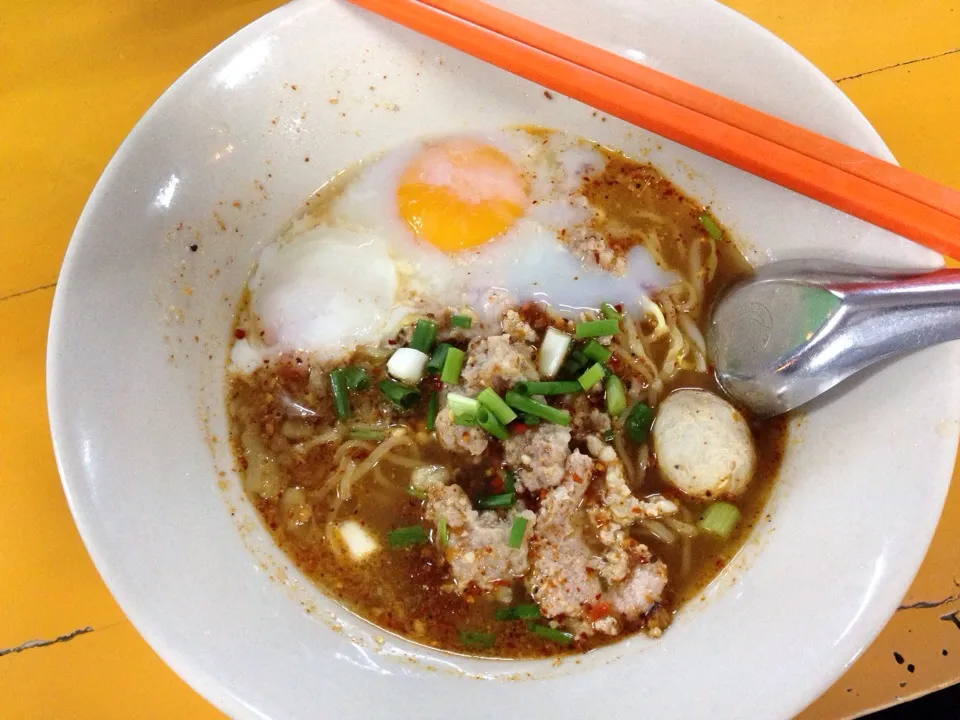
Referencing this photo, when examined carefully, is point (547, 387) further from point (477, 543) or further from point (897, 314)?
point (897, 314)

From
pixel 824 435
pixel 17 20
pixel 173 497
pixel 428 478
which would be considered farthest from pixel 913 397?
pixel 17 20

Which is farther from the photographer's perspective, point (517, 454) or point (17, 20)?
point (17, 20)

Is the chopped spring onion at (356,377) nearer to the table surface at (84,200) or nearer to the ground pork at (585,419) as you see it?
the ground pork at (585,419)

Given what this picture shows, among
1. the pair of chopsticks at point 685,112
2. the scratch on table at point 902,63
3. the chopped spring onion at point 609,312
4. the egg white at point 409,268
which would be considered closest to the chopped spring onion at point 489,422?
the egg white at point 409,268

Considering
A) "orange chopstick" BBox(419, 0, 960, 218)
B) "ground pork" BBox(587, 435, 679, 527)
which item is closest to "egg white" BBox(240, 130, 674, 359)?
"orange chopstick" BBox(419, 0, 960, 218)

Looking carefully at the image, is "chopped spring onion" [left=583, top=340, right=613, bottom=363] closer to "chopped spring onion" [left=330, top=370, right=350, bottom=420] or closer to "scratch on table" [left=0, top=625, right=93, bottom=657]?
"chopped spring onion" [left=330, top=370, right=350, bottom=420]

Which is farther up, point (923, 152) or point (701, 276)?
point (923, 152)

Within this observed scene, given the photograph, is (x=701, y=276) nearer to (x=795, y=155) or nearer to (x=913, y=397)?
(x=795, y=155)

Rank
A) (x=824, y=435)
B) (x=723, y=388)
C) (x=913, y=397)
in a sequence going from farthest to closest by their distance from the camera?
(x=723, y=388)
(x=824, y=435)
(x=913, y=397)
